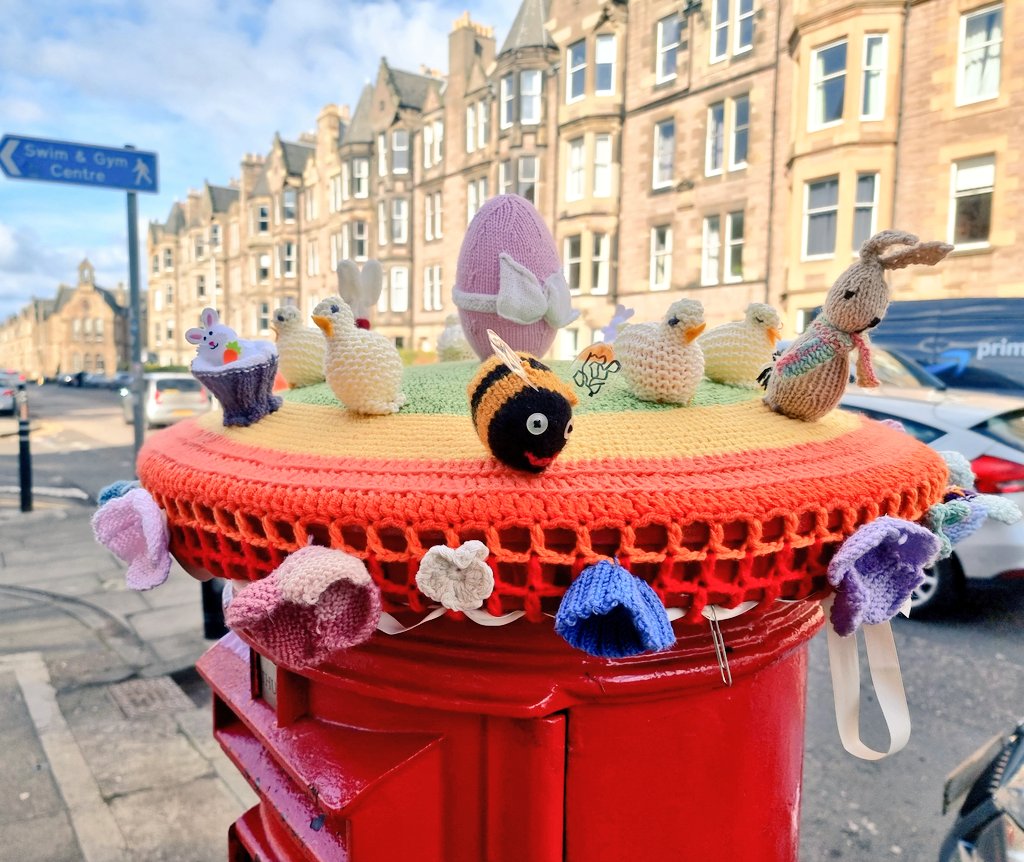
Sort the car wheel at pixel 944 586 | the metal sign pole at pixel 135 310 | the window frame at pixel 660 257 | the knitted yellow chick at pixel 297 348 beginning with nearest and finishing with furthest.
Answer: the knitted yellow chick at pixel 297 348 < the car wheel at pixel 944 586 < the metal sign pole at pixel 135 310 < the window frame at pixel 660 257

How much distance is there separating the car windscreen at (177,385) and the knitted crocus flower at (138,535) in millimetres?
14433

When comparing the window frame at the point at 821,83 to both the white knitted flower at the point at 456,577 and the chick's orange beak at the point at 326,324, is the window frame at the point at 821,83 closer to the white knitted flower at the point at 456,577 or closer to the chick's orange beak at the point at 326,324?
the chick's orange beak at the point at 326,324

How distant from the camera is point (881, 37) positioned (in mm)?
11047

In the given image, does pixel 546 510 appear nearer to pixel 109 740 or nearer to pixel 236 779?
pixel 236 779

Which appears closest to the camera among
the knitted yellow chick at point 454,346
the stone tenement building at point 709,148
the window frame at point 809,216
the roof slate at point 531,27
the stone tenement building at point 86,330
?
the knitted yellow chick at point 454,346

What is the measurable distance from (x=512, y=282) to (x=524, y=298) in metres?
0.03

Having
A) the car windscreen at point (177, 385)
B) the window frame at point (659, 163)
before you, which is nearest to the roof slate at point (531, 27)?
the window frame at point (659, 163)

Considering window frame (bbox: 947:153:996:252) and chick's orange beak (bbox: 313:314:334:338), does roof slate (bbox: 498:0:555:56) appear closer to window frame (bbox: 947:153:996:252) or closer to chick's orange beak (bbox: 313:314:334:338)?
window frame (bbox: 947:153:996:252)

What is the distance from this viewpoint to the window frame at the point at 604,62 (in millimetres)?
15203

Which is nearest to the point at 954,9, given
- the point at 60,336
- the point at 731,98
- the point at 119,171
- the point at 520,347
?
the point at 731,98

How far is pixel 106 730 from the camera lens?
2789 millimetres

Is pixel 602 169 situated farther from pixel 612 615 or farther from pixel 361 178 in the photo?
pixel 612 615

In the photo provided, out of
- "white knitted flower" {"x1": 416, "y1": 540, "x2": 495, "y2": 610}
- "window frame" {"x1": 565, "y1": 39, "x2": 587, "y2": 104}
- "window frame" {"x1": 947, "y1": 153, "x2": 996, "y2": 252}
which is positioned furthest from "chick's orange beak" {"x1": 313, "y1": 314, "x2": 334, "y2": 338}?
"window frame" {"x1": 565, "y1": 39, "x2": 587, "y2": 104}

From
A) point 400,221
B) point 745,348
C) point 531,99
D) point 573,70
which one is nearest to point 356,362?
point 745,348
